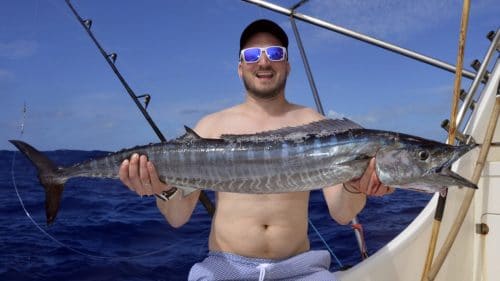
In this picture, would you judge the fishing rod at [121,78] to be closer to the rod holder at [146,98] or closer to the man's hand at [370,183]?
the rod holder at [146,98]

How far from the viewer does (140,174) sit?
2.77 metres

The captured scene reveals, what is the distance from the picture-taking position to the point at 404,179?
246 cm

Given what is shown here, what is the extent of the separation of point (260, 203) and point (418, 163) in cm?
110

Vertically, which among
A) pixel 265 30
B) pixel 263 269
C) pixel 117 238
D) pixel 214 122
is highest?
pixel 265 30

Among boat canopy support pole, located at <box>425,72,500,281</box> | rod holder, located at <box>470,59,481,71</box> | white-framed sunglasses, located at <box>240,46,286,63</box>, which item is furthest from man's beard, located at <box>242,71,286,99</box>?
rod holder, located at <box>470,59,481,71</box>

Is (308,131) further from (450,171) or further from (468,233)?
(468,233)

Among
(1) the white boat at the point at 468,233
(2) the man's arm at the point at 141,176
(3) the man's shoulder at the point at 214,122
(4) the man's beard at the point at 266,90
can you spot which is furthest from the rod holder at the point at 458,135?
(2) the man's arm at the point at 141,176

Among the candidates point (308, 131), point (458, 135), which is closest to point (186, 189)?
point (308, 131)

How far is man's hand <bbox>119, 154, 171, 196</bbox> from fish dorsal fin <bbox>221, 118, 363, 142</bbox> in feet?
1.68

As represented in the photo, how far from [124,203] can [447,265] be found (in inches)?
355

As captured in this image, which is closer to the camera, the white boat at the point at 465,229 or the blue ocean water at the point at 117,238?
the white boat at the point at 465,229

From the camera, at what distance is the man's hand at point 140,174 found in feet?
9.05

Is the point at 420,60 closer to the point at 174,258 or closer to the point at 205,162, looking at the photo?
the point at 205,162

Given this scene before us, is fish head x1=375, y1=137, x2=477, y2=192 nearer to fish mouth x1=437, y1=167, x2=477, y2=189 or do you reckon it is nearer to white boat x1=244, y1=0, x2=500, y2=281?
fish mouth x1=437, y1=167, x2=477, y2=189
